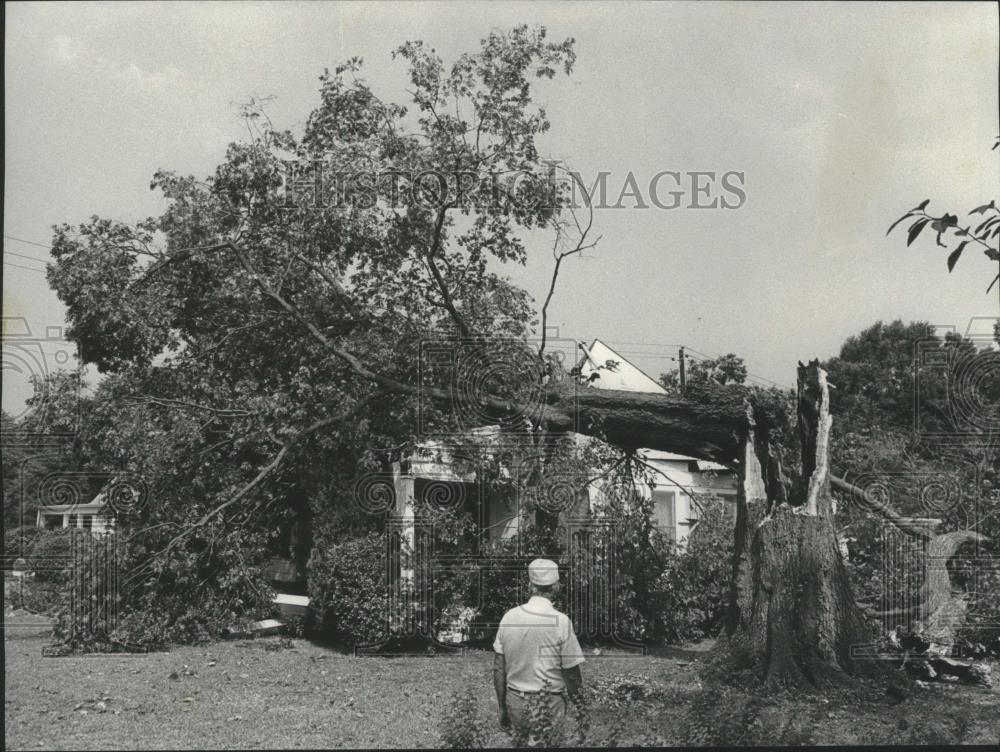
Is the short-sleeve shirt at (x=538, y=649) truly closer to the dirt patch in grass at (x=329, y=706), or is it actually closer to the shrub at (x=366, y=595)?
the dirt patch in grass at (x=329, y=706)

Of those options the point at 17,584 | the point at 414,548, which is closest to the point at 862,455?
the point at 414,548

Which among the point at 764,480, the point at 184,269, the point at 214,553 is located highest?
the point at 184,269

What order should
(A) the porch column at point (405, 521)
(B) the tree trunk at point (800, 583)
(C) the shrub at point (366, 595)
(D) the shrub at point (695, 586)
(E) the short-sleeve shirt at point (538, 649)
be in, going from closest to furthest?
(E) the short-sleeve shirt at point (538, 649), (B) the tree trunk at point (800, 583), (C) the shrub at point (366, 595), (A) the porch column at point (405, 521), (D) the shrub at point (695, 586)

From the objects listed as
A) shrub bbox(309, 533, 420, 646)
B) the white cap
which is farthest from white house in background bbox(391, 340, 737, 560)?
the white cap

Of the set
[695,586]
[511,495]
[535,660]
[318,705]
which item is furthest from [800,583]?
[511,495]

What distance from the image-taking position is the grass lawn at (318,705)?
7.77 meters

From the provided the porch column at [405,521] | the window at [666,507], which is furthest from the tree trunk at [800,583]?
the window at [666,507]

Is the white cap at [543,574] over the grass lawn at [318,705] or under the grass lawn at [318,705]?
over

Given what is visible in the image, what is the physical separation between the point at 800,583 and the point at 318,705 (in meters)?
5.19

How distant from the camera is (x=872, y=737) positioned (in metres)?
7.57

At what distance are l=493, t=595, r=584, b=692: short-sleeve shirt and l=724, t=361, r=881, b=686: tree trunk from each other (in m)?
4.44

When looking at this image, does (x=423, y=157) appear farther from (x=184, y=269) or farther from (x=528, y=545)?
(x=528, y=545)

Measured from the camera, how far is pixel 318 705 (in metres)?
9.71

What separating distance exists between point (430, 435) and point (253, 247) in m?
4.24
